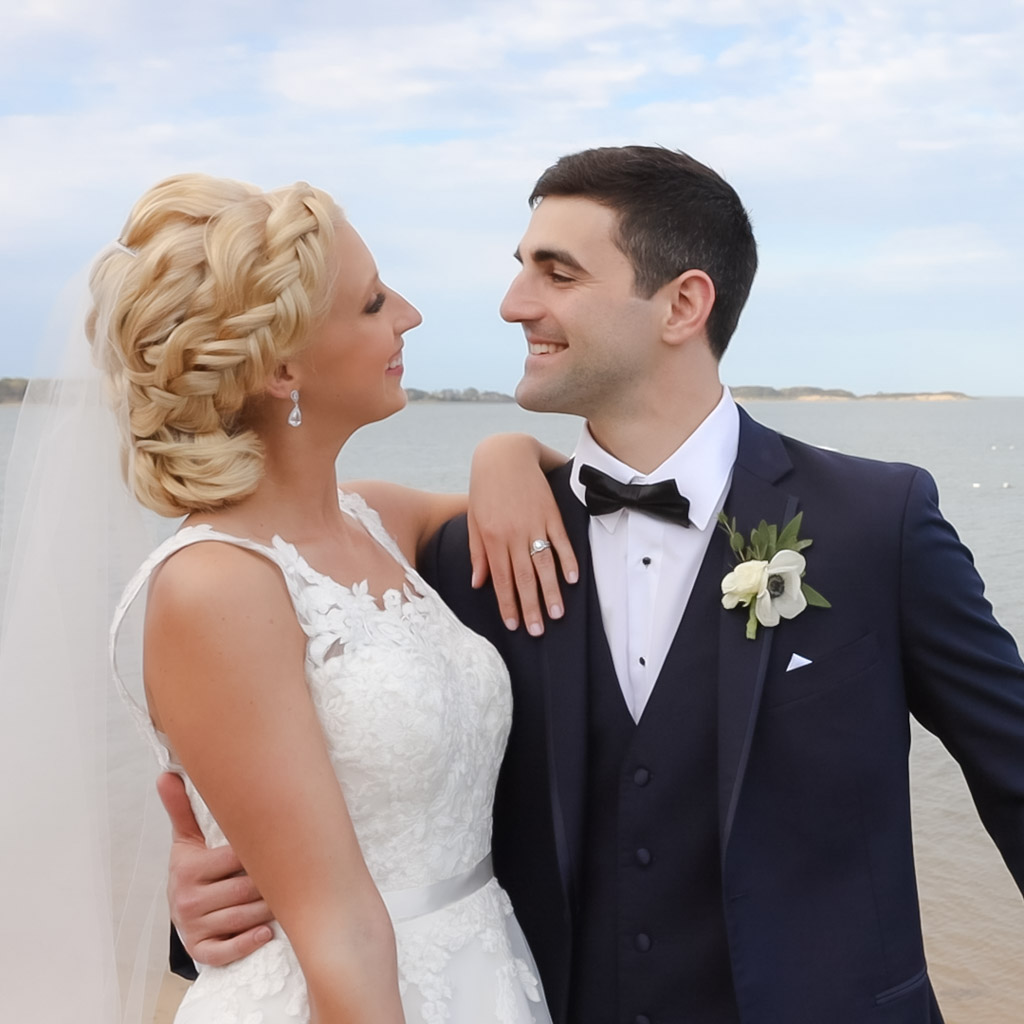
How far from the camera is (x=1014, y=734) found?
2.35m

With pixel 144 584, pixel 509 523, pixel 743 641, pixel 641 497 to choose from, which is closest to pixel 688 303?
pixel 641 497

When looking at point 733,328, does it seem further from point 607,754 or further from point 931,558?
point 607,754

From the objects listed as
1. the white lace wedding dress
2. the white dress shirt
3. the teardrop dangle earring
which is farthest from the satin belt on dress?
the teardrop dangle earring

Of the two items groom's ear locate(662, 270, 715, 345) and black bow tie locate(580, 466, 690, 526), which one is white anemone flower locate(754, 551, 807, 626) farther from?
groom's ear locate(662, 270, 715, 345)

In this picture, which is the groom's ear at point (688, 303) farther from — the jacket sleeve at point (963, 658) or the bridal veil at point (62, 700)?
the bridal veil at point (62, 700)

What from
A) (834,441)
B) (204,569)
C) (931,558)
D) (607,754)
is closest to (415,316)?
(204,569)

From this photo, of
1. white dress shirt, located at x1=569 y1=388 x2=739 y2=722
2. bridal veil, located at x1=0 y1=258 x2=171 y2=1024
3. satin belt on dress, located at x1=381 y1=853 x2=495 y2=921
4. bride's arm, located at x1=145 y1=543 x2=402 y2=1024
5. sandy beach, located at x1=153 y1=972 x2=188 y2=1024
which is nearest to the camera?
bride's arm, located at x1=145 y1=543 x2=402 y2=1024

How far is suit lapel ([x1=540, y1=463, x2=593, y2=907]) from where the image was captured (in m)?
2.45

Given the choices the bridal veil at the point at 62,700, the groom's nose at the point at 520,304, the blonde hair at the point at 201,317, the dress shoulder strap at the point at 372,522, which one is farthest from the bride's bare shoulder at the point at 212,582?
the groom's nose at the point at 520,304

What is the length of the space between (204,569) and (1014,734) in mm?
1531

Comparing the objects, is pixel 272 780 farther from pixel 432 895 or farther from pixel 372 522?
pixel 372 522

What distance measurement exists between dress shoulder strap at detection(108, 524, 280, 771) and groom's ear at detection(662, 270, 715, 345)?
3.46 ft

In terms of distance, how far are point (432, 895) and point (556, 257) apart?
4.48 ft

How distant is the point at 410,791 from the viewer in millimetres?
2252
